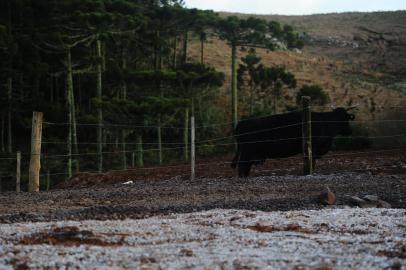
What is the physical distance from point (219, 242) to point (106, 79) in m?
25.8

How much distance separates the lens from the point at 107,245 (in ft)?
15.9

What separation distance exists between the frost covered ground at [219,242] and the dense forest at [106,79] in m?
16.2

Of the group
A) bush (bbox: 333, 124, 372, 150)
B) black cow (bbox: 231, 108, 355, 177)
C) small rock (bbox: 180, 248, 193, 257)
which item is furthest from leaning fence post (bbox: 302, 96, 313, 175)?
bush (bbox: 333, 124, 372, 150)

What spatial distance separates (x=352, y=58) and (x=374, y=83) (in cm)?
1530

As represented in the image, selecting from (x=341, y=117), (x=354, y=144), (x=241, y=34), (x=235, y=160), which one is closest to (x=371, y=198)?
(x=235, y=160)

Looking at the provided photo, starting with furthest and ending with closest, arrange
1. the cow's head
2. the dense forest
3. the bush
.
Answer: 1. the dense forest
2. the bush
3. the cow's head

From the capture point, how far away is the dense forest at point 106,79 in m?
25.0

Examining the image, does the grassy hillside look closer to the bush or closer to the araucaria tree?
the bush

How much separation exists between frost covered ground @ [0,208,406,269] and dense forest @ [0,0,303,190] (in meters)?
16.2

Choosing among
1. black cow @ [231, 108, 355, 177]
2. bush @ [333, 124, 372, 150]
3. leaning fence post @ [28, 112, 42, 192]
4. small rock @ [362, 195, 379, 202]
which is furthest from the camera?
bush @ [333, 124, 372, 150]

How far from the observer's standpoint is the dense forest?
25.0 m

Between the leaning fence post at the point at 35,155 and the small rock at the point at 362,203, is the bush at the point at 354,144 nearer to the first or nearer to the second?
the leaning fence post at the point at 35,155

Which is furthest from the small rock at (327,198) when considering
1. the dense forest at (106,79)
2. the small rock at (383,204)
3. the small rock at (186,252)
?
the dense forest at (106,79)

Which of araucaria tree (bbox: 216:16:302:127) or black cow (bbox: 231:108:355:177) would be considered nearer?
black cow (bbox: 231:108:355:177)
